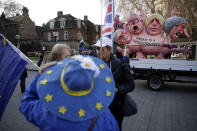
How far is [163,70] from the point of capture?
7.32 meters

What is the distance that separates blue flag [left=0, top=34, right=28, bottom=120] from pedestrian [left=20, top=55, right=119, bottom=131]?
78.9 inches

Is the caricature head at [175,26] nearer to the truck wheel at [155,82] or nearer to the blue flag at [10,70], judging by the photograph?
the truck wheel at [155,82]

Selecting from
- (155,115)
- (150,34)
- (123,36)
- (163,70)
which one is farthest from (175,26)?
(155,115)

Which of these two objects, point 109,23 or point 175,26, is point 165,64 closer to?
point 175,26

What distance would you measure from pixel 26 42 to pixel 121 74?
37049mm

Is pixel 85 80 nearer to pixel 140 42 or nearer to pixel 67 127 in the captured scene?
pixel 67 127

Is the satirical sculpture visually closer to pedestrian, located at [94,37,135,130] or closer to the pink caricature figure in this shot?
the pink caricature figure

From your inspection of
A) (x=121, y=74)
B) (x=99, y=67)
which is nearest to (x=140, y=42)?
(x=121, y=74)

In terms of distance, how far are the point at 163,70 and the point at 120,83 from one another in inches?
215

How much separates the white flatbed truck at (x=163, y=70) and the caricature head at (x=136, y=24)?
1609mm

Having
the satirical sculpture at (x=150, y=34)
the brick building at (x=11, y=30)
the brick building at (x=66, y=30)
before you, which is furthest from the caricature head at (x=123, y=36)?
the brick building at (x=11, y=30)

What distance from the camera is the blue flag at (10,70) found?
299 cm

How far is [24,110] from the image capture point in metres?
1.23

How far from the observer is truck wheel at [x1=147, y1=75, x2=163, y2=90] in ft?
24.1
